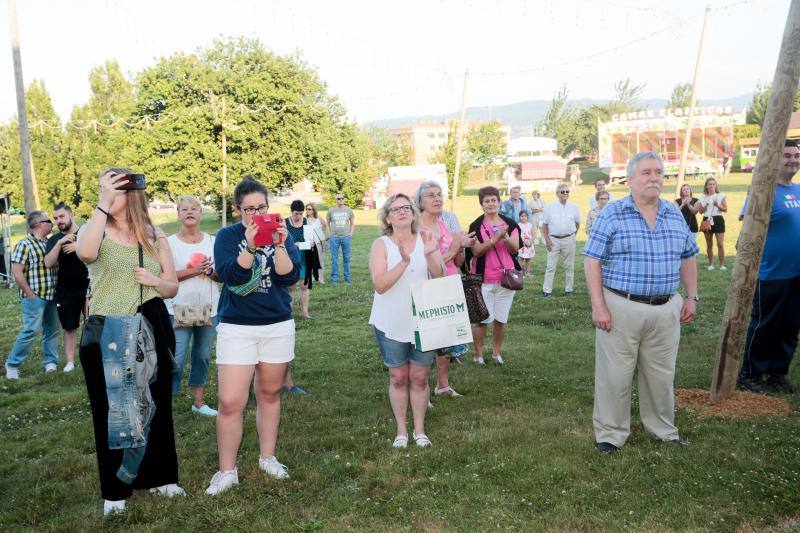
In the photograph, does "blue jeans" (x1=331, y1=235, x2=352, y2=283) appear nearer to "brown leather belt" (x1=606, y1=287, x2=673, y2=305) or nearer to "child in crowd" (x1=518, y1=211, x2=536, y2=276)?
"child in crowd" (x1=518, y1=211, x2=536, y2=276)

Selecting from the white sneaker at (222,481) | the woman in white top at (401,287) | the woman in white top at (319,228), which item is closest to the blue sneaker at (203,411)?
the white sneaker at (222,481)

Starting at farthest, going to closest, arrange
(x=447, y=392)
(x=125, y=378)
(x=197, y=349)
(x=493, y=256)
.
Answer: (x=493, y=256) < (x=447, y=392) < (x=197, y=349) < (x=125, y=378)

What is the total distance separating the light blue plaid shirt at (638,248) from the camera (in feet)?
14.9

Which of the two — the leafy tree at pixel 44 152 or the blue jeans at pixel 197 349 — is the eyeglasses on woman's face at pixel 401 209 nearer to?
the blue jeans at pixel 197 349

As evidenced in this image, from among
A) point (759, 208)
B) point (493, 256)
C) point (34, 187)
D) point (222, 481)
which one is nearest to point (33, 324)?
point (222, 481)

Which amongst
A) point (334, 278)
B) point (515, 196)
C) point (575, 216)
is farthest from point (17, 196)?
point (575, 216)

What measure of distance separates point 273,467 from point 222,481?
38 cm

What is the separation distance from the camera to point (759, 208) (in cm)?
543

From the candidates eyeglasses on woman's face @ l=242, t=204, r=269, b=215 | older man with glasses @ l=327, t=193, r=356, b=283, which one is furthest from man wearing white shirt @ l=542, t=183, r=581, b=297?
eyeglasses on woman's face @ l=242, t=204, r=269, b=215

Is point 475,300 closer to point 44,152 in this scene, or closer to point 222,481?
point 222,481

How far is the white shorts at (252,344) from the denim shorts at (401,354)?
87 centimetres

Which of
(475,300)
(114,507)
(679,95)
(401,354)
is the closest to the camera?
Answer: (114,507)

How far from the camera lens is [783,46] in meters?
5.32

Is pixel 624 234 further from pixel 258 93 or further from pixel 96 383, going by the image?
pixel 258 93
